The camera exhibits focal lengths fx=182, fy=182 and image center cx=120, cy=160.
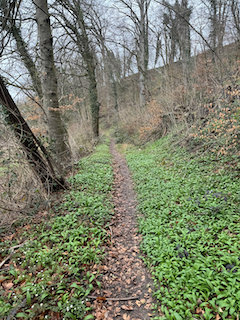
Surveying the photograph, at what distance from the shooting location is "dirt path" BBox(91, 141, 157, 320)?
106 inches

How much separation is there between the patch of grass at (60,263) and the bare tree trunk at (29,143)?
2.32ft

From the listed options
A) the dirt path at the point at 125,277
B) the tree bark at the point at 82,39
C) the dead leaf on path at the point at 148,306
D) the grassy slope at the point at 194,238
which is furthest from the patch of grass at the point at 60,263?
the tree bark at the point at 82,39

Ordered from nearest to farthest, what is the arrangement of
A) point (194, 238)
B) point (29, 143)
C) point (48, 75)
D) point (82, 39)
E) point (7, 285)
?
point (7, 285) < point (194, 238) < point (29, 143) < point (48, 75) < point (82, 39)

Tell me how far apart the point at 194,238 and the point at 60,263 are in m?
2.53

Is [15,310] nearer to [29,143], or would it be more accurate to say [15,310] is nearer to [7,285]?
[7,285]

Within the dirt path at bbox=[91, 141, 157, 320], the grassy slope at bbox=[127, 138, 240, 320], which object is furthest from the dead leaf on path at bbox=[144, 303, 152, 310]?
the grassy slope at bbox=[127, 138, 240, 320]

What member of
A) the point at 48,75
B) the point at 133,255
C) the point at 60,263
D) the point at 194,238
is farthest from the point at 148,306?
the point at 48,75

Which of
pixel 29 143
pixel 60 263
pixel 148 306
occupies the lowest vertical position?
pixel 148 306

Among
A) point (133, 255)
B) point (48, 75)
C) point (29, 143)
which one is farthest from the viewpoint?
point (48, 75)

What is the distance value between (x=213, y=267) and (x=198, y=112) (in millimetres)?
7551

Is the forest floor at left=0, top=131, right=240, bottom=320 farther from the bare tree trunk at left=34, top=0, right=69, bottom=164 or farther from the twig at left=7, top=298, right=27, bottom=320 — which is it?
the bare tree trunk at left=34, top=0, right=69, bottom=164

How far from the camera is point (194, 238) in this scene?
137 inches

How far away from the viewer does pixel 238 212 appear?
3795 millimetres

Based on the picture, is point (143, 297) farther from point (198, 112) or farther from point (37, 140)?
point (198, 112)
